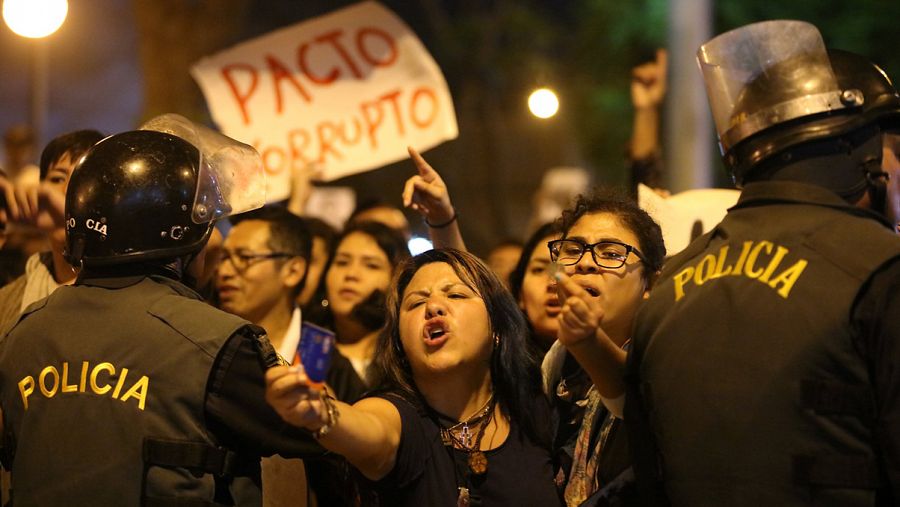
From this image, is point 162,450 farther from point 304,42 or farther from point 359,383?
point 304,42

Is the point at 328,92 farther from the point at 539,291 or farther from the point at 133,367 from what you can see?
the point at 133,367

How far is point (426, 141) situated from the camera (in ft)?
24.3

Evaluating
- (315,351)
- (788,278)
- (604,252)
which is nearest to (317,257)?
(604,252)

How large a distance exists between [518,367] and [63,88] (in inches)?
1158

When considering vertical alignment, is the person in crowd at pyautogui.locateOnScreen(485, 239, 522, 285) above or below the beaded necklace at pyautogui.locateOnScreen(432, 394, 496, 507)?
above

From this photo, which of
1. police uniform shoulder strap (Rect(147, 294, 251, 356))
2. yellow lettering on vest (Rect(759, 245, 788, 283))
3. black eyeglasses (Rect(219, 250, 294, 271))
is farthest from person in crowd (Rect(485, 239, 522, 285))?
yellow lettering on vest (Rect(759, 245, 788, 283))

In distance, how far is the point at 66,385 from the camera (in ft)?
10.9

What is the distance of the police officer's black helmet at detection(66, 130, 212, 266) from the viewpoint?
3.49m

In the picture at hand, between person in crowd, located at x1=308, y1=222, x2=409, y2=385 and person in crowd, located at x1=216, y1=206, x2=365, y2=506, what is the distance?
0.68 feet

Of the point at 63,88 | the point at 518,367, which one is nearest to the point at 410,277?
the point at 518,367

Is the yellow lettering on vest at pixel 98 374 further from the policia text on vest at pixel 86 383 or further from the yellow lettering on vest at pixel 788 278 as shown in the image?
the yellow lettering on vest at pixel 788 278

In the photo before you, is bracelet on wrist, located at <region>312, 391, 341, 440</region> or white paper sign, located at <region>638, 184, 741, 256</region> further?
white paper sign, located at <region>638, 184, 741, 256</region>

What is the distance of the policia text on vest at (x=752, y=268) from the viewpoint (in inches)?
114

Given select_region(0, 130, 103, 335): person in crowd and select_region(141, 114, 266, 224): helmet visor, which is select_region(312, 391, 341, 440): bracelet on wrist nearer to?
select_region(141, 114, 266, 224): helmet visor
